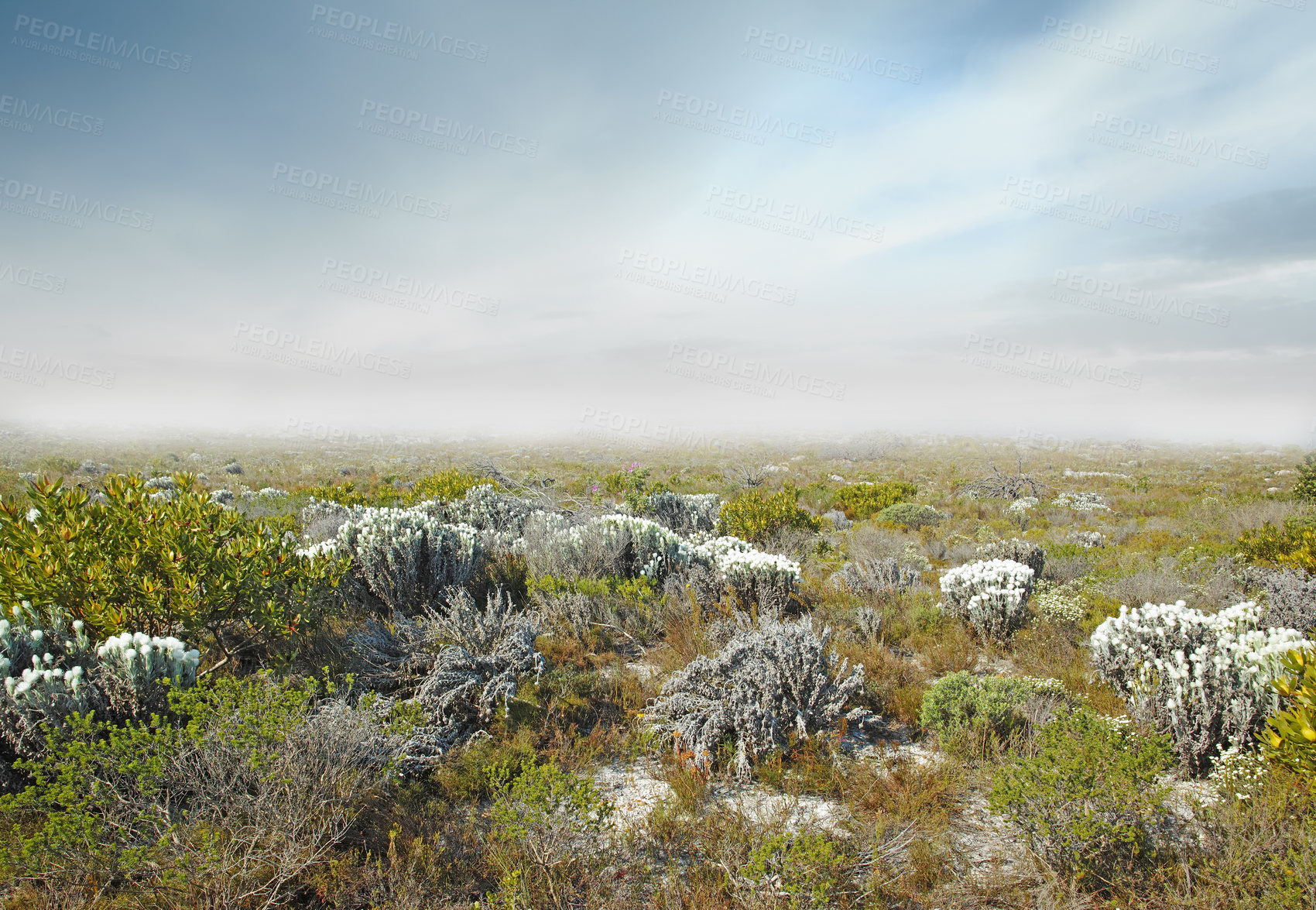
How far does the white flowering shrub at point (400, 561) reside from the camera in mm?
6484

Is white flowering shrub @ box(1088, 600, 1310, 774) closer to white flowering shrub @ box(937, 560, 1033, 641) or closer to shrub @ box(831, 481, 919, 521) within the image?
white flowering shrub @ box(937, 560, 1033, 641)

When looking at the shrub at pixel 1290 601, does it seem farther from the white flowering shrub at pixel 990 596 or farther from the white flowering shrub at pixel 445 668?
the white flowering shrub at pixel 445 668

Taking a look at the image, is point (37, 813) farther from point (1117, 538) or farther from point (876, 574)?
point (1117, 538)

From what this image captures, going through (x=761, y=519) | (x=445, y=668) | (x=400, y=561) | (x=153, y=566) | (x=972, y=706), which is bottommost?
(x=972, y=706)

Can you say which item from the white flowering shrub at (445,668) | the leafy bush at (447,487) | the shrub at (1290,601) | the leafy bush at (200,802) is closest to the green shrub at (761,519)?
the leafy bush at (447,487)

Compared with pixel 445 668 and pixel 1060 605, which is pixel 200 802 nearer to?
pixel 445 668

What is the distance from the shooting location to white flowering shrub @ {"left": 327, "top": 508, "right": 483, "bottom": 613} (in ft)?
21.3

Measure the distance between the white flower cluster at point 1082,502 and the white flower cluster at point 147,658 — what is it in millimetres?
18858

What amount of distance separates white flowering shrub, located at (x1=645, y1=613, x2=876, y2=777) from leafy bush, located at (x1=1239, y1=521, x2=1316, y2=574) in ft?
23.5

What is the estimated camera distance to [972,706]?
4402 mm

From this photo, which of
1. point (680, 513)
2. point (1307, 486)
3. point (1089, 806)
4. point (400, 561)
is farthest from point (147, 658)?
point (1307, 486)

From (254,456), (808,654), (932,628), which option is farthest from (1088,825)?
(254,456)

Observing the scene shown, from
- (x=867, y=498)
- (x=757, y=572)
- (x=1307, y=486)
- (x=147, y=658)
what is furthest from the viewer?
(x=867, y=498)

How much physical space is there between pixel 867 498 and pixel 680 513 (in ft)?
22.1
